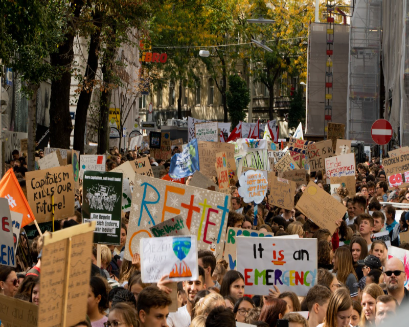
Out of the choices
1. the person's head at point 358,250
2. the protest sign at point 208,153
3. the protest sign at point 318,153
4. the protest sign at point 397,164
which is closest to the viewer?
the person's head at point 358,250

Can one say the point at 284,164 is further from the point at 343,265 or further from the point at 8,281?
the point at 8,281

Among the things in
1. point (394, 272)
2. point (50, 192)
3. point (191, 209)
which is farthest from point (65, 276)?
point (50, 192)

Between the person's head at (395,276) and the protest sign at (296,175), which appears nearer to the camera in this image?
the person's head at (395,276)

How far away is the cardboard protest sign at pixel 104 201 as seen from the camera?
8.79m

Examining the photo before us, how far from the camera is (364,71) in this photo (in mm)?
35156

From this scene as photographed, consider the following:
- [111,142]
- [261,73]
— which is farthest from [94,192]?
[261,73]

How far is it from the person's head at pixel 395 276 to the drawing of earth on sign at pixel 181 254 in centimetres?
183

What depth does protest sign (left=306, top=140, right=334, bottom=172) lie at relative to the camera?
19.9 meters

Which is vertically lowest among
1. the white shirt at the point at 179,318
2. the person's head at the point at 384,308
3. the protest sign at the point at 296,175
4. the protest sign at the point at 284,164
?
the white shirt at the point at 179,318

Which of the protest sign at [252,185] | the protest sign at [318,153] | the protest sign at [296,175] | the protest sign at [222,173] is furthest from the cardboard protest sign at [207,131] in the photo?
the protest sign at [252,185]

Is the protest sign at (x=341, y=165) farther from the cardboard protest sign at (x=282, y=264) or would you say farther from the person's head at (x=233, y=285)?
the person's head at (x=233, y=285)

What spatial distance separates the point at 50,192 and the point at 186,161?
6936 mm

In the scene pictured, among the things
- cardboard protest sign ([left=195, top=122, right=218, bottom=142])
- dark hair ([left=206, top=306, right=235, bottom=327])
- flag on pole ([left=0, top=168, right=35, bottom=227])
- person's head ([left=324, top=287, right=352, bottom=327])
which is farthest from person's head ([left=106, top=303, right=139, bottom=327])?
cardboard protest sign ([left=195, top=122, right=218, bottom=142])

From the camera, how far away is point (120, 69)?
23.0 m
